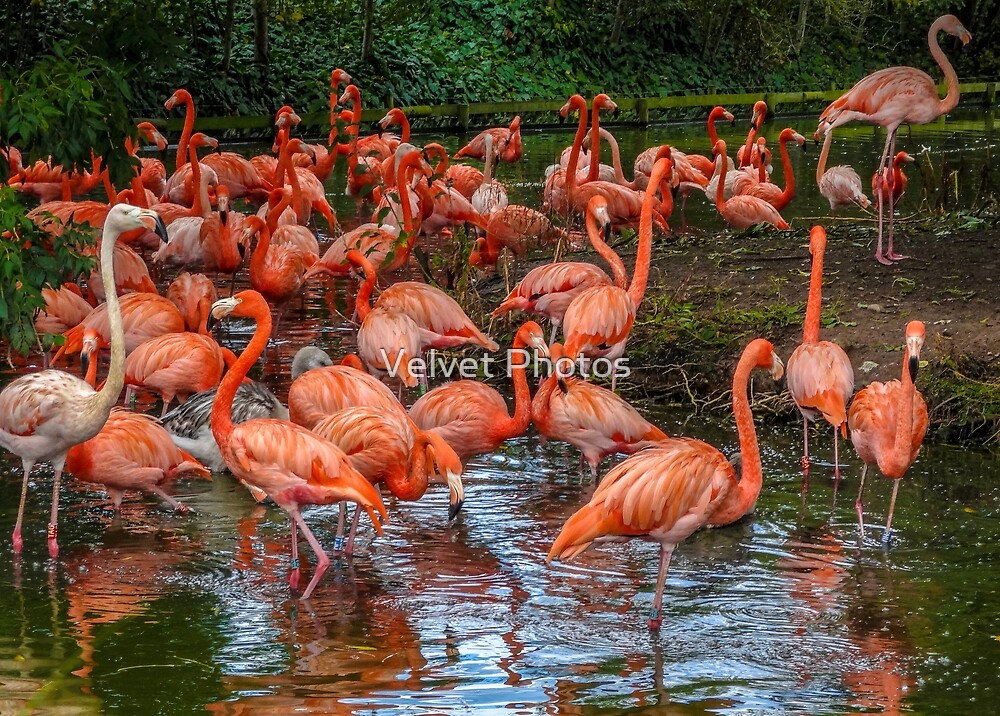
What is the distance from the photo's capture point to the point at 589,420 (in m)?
6.16

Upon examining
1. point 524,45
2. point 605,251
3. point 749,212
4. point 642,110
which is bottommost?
point 605,251

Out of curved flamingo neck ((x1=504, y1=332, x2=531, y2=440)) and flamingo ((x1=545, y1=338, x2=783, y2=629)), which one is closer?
flamingo ((x1=545, y1=338, x2=783, y2=629))

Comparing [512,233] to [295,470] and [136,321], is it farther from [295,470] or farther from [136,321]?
[295,470]

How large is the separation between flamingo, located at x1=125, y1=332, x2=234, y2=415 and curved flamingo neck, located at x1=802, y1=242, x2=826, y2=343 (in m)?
3.14

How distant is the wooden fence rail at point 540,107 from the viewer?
65.2 ft

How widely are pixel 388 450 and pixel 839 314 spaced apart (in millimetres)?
3764

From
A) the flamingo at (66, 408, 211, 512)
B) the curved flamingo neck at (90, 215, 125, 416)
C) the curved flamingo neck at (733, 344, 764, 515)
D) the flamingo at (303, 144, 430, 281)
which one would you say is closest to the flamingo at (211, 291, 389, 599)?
the curved flamingo neck at (90, 215, 125, 416)

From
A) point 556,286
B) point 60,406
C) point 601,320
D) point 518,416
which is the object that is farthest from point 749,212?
point 60,406

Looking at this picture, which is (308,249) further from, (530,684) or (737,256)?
(530,684)

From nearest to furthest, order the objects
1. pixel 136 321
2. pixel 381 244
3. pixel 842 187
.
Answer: pixel 136 321 → pixel 381 244 → pixel 842 187

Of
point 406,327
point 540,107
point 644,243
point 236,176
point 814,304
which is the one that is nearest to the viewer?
point 814,304

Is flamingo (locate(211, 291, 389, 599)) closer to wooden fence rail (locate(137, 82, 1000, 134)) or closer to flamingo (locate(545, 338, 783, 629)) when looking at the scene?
flamingo (locate(545, 338, 783, 629))

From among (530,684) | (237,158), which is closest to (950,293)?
(530,684)

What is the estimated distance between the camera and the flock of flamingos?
16.5 feet
